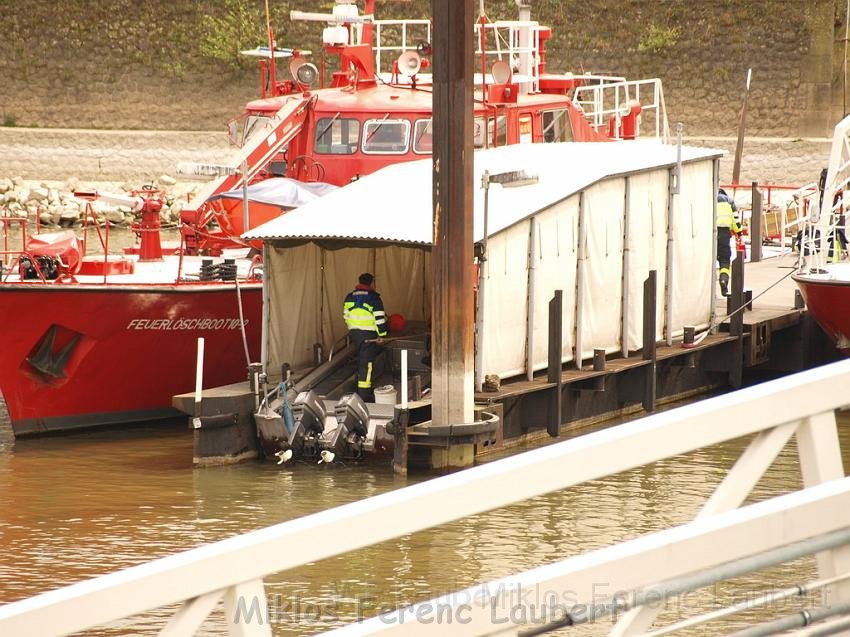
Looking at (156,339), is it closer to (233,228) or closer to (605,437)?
(233,228)

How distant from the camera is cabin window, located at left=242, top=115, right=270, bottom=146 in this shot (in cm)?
1684

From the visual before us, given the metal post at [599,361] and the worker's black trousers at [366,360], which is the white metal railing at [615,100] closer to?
the metal post at [599,361]

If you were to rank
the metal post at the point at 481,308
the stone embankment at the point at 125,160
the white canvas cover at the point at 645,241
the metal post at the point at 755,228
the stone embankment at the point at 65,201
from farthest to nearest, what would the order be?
the stone embankment at the point at 125,160 → the stone embankment at the point at 65,201 → the metal post at the point at 755,228 → the white canvas cover at the point at 645,241 → the metal post at the point at 481,308

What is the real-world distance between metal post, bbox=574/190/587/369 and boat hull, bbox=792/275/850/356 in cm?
302

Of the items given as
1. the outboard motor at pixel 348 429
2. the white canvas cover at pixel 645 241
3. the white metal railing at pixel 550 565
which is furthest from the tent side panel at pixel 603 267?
the white metal railing at pixel 550 565

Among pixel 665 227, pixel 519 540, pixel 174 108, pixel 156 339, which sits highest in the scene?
pixel 174 108

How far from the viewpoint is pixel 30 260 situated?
13.9 m

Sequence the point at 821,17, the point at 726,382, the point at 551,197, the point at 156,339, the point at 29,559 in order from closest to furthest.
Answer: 1. the point at 29,559
2. the point at 551,197
3. the point at 156,339
4. the point at 726,382
5. the point at 821,17

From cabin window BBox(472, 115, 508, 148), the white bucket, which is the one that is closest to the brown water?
the white bucket

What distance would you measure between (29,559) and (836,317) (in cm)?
890

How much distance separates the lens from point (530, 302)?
43.2 ft

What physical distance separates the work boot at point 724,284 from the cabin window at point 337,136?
4.85m

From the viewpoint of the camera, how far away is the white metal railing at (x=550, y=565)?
284 centimetres

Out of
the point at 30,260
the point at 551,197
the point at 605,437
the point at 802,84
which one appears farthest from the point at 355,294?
the point at 802,84
